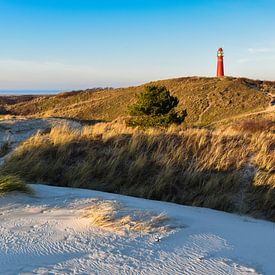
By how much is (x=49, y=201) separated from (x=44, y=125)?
13726mm

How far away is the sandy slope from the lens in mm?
2914

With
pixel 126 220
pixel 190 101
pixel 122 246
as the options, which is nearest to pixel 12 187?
pixel 126 220

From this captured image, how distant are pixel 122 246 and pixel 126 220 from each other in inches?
20.8

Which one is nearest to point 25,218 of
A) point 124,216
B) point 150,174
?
point 124,216

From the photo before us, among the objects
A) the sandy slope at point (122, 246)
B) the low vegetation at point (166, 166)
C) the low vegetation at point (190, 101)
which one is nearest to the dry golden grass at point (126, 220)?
the sandy slope at point (122, 246)

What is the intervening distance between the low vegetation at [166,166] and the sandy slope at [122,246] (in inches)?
64.4

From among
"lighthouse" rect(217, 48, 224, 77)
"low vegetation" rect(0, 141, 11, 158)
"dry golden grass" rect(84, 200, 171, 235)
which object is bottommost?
"low vegetation" rect(0, 141, 11, 158)

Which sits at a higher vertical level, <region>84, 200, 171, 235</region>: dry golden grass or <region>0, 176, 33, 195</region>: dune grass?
<region>0, 176, 33, 195</region>: dune grass

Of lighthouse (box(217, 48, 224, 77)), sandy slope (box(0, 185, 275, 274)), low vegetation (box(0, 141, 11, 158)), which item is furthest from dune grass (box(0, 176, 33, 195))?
lighthouse (box(217, 48, 224, 77))

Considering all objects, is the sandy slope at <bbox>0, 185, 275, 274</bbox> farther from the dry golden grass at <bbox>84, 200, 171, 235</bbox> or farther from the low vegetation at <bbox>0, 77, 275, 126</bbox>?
the low vegetation at <bbox>0, 77, 275, 126</bbox>

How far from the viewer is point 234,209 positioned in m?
5.76

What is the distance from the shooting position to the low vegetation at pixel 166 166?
609 cm

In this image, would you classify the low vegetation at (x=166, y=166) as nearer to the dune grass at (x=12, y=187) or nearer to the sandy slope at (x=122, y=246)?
the dune grass at (x=12, y=187)

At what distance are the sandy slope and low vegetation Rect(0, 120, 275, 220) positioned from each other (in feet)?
5.36
